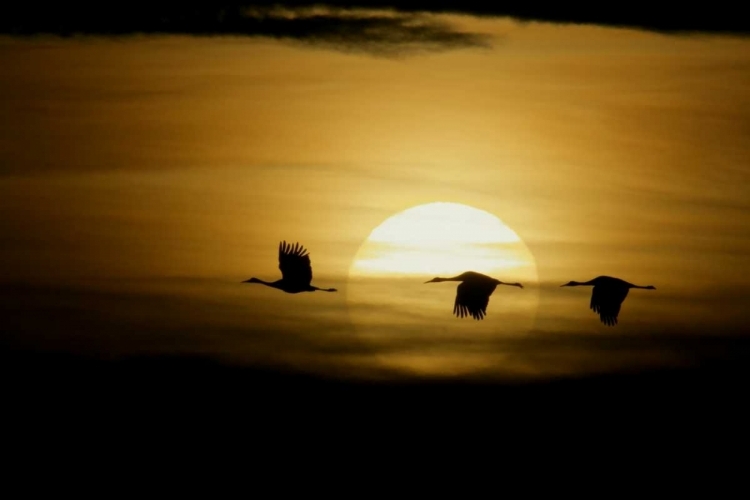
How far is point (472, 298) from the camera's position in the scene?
151 feet

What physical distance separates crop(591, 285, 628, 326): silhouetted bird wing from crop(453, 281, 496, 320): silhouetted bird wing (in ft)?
8.70

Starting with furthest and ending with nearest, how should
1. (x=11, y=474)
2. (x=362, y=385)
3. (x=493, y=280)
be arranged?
(x=362, y=385) → (x=11, y=474) → (x=493, y=280)

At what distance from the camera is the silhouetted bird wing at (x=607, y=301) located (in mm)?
45875

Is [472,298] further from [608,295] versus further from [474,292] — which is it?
[608,295]

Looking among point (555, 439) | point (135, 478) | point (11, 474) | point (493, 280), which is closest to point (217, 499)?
Answer: point (135, 478)

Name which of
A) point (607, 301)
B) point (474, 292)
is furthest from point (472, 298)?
point (607, 301)

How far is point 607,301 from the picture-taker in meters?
46.2

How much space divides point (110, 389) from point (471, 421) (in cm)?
2878

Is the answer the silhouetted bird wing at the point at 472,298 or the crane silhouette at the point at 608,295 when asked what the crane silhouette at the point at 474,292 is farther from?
the crane silhouette at the point at 608,295

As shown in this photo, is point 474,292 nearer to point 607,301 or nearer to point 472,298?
point 472,298

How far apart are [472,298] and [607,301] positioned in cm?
348

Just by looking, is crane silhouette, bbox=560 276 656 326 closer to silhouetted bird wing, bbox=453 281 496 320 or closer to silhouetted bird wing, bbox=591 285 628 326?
silhouetted bird wing, bbox=591 285 628 326

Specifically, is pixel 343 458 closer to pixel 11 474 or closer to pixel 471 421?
pixel 471 421

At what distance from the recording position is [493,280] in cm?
4622
